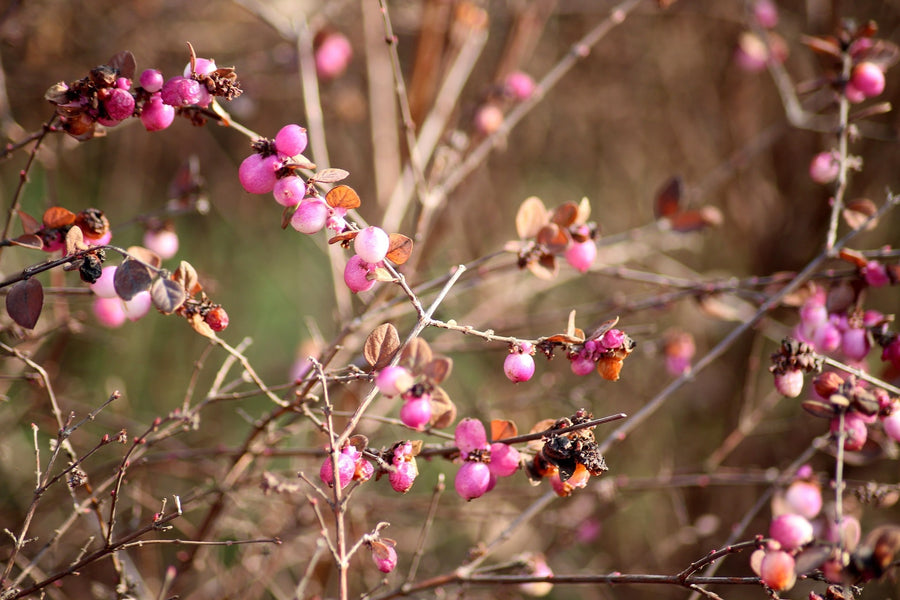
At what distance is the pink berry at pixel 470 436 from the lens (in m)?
0.87

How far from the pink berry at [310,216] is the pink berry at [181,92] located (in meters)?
0.20

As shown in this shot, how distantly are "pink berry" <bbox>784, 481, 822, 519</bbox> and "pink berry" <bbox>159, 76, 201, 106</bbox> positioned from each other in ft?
3.44

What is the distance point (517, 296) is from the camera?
2.14 meters

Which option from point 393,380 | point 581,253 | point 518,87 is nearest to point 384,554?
point 393,380

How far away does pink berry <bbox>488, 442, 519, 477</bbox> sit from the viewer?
0.90 m

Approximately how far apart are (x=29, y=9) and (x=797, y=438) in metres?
2.58

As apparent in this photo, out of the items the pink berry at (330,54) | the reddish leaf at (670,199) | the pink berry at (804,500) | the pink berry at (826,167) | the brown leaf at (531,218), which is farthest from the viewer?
the pink berry at (330,54)

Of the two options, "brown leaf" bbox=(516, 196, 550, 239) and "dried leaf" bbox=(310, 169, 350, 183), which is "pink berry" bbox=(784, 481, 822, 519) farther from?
"dried leaf" bbox=(310, 169, 350, 183)

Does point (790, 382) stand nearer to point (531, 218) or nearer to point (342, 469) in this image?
point (531, 218)

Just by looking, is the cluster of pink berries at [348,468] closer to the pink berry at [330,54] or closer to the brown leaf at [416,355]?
the brown leaf at [416,355]

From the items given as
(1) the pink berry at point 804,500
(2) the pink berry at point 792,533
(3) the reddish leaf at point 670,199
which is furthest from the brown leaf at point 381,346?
(3) the reddish leaf at point 670,199

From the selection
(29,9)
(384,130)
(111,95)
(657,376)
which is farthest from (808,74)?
(29,9)

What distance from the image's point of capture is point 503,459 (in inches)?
35.3

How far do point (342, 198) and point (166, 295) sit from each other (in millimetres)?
258
